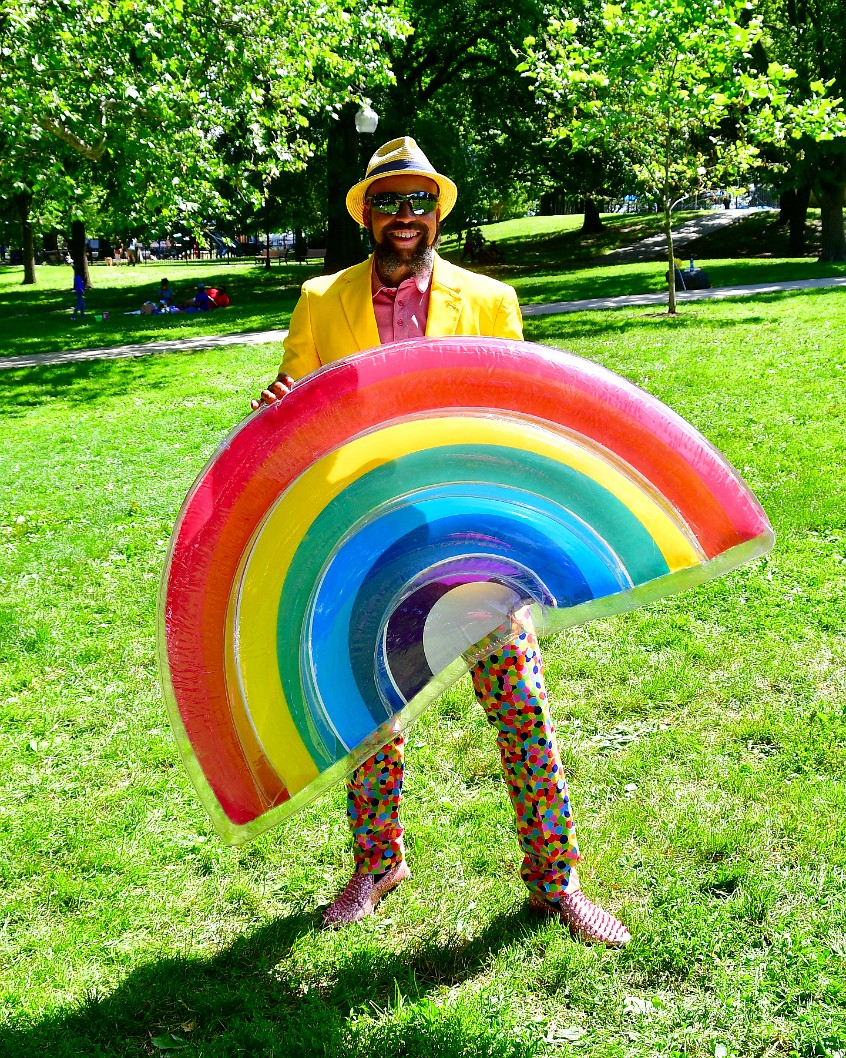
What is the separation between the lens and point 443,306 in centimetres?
284

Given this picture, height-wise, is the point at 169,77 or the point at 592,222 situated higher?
the point at 592,222

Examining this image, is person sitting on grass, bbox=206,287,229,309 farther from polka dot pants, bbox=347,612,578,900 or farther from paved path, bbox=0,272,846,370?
polka dot pants, bbox=347,612,578,900

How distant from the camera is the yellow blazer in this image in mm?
2850

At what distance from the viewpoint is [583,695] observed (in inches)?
177

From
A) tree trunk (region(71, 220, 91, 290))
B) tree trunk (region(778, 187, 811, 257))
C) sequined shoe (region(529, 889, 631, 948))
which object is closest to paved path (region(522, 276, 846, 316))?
tree trunk (region(778, 187, 811, 257))

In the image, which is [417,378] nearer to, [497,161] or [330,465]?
[330,465]

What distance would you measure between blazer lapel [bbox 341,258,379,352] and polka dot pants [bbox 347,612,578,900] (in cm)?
97

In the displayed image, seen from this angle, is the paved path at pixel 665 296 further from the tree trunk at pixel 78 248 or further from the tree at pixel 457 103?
the tree trunk at pixel 78 248

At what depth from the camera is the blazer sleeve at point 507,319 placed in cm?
293

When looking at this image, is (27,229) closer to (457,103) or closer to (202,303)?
(202,303)

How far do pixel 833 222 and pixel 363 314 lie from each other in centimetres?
2382

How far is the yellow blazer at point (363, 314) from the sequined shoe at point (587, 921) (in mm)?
1811

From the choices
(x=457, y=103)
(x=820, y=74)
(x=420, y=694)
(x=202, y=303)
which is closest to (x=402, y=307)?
(x=420, y=694)

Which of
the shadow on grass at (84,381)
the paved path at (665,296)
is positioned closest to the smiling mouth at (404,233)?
the shadow on grass at (84,381)
